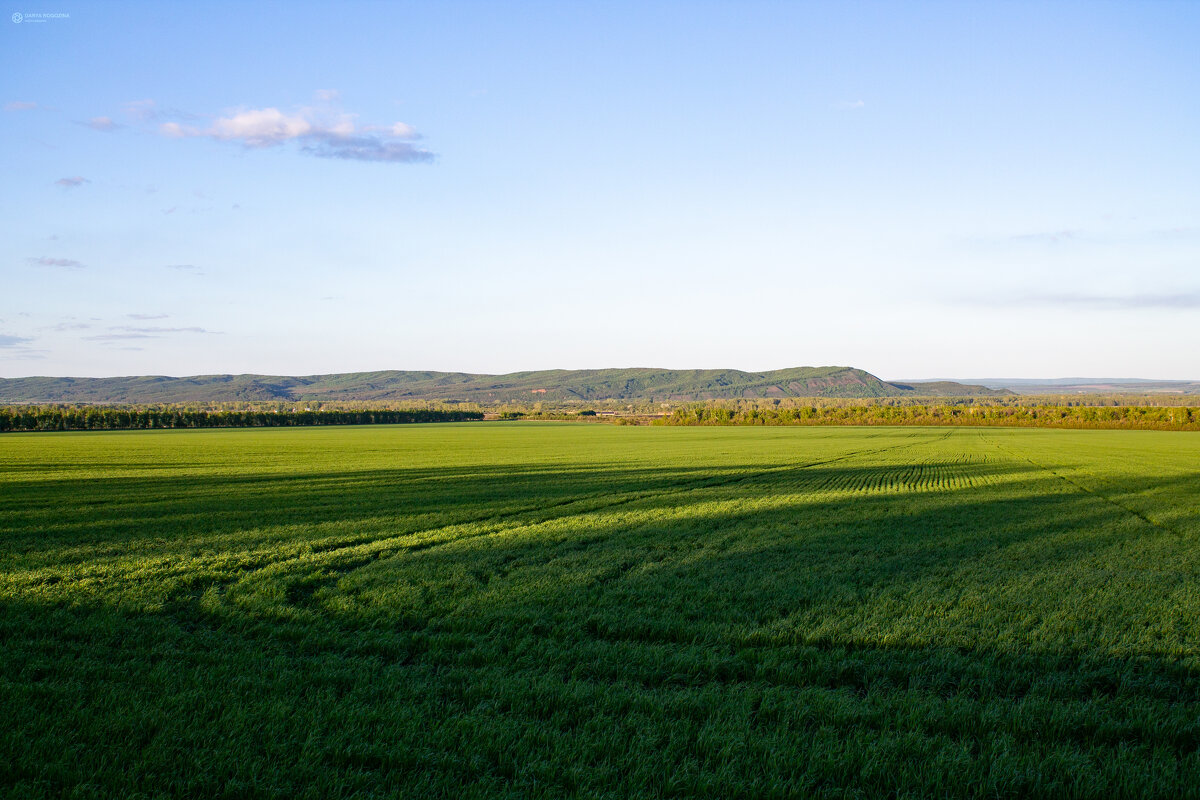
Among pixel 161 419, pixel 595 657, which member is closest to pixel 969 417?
pixel 595 657

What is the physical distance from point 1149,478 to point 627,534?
97.8ft

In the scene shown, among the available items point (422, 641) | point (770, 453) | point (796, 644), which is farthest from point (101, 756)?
point (770, 453)

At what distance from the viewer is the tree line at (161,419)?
10606cm

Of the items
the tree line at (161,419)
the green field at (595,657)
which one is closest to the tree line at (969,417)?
the tree line at (161,419)

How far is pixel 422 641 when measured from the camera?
Result: 8242 mm

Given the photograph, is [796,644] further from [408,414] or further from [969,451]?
[408,414]

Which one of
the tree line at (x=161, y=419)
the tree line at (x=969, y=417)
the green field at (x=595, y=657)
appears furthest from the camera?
the tree line at (x=969, y=417)

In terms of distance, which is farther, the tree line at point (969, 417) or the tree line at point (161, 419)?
the tree line at point (969, 417)

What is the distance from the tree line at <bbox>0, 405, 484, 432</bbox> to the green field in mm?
113008

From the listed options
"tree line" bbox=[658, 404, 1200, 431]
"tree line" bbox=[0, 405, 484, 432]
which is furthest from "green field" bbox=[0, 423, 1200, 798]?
"tree line" bbox=[658, 404, 1200, 431]

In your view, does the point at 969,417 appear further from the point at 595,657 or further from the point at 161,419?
the point at 161,419

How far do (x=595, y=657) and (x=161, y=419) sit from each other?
134178mm

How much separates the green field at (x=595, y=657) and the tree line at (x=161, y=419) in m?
113

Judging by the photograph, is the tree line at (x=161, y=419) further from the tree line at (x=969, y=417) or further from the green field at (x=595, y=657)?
the green field at (x=595, y=657)
